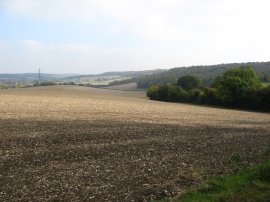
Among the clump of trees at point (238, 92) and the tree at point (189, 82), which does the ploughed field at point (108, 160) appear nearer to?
the clump of trees at point (238, 92)

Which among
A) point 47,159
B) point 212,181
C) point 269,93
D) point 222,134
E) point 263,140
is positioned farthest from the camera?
point 269,93

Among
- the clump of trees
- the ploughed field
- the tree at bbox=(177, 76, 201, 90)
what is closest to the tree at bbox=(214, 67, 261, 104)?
the clump of trees

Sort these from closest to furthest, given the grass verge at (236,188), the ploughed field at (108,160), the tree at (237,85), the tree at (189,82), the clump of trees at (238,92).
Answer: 1. the grass verge at (236,188)
2. the ploughed field at (108,160)
3. the clump of trees at (238,92)
4. the tree at (237,85)
5. the tree at (189,82)

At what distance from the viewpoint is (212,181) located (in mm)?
16016

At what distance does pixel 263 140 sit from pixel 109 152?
13.8 meters

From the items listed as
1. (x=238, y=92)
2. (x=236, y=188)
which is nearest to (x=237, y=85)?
(x=238, y=92)

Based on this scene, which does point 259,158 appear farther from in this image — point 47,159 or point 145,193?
point 47,159

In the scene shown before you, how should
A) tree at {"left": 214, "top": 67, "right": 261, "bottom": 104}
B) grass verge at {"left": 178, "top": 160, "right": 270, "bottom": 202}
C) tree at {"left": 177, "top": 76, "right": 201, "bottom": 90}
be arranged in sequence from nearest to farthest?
1. grass verge at {"left": 178, "top": 160, "right": 270, "bottom": 202}
2. tree at {"left": 214, "top": 67, "right": 261, "bottom": 104}
3. tree at {"left": 177, "top": 76, "right": 201, "bottom": 90}

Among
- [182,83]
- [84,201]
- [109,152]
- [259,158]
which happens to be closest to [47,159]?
[109,152]

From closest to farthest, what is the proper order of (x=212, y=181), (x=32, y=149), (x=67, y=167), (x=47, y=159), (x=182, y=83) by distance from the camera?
(x=212, y=181), (x=67, y=167), (x=47, y=159), (x=32, y=149), (x=182, y=83)

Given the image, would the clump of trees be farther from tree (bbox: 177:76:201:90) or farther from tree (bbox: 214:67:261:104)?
tree (bbox: 177:76:201:90)

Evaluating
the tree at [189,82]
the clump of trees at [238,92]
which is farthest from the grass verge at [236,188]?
the tree at [189,82]

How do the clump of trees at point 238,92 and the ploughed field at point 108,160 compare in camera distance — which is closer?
the ploughed field at point 108,160

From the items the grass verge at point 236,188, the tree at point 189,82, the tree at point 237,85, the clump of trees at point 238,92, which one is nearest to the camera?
the grass verge at point 236,188
